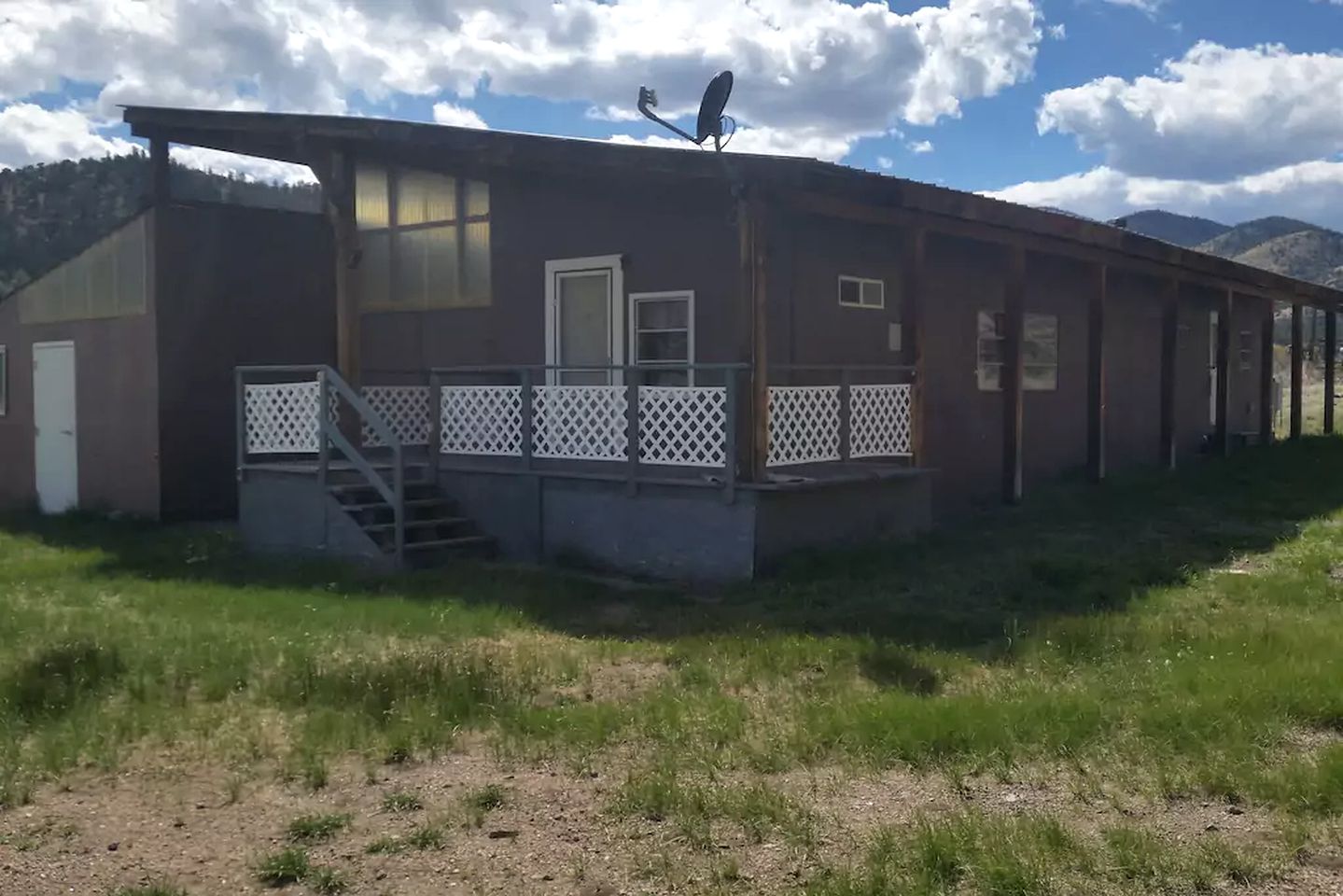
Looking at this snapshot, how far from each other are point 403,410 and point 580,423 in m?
3.28

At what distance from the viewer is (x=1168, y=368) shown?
Result: 18344 mm

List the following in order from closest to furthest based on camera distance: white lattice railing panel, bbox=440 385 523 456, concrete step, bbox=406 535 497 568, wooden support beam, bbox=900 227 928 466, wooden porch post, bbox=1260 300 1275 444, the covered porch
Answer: the covered porch, concrete step, bbox=406 535 497 568, white lattice railing panel, bbox=440 385 523 456, wooden support beam, bbox=900 227 928 466, wooden porch post, bbox=1260 300 1275 444

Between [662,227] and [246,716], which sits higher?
[662,227]

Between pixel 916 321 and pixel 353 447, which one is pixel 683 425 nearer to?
pixel 916 321

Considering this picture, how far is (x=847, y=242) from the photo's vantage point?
43.8 feet

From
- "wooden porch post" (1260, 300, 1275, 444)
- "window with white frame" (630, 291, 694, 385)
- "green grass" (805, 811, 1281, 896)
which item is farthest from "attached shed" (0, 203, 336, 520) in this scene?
"wooden porch post" (1260, 300, 1275, 444)

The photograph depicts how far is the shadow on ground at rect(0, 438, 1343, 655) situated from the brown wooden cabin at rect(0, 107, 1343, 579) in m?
0.52

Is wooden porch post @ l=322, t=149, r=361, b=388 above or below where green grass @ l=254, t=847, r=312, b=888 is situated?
above

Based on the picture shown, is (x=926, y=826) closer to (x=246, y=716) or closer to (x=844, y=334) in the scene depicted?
(x=246, y=716)

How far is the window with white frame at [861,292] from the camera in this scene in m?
13.3

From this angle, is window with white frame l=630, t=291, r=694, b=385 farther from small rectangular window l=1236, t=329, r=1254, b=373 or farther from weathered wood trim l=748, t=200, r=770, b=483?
small rectangular window l=1236, t=329, r=1254, b=373

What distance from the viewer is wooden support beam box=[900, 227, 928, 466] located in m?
12.6

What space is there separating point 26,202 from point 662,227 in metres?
38.8

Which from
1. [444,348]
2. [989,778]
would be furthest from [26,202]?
[989,778]
